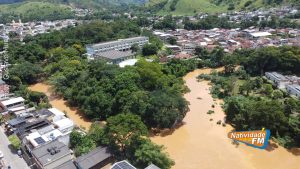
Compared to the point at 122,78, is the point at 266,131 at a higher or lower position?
lower

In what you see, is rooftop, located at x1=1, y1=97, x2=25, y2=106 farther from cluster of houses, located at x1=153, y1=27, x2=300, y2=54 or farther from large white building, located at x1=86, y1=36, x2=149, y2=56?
cluster of houses, located at x1=153, y1=27, x2=300, y2=54

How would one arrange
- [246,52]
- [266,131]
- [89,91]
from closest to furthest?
[266,131] → [89,91] → [246,52]

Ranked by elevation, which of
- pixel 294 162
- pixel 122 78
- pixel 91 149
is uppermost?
pixel 122 78

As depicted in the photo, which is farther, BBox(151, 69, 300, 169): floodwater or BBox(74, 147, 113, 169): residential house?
BBox(151, 69, 300, 169): floodwater

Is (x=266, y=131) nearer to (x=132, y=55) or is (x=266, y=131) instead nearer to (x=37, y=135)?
(x=37, y=135)

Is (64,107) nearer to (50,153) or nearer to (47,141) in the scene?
(47,141)

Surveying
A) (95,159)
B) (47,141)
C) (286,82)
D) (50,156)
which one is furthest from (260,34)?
(50,156)

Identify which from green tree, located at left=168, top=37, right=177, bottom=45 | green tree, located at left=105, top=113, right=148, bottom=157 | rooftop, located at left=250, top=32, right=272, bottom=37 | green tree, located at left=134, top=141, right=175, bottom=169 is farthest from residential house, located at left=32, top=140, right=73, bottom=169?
rooftop, located at left=250, top=32, right=272, bottom=37

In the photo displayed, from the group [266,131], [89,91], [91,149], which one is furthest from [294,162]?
[89,91]
